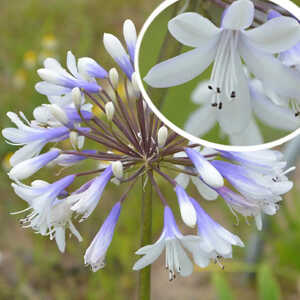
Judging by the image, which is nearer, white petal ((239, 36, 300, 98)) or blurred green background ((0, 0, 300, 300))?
white petal ((239, 36, 300, 98))

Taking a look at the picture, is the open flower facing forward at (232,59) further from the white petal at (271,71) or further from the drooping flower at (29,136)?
the drooping flower at (29,136)

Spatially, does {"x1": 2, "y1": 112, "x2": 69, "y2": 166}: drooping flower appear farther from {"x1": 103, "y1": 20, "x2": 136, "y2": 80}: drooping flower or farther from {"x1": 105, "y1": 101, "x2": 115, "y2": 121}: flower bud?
{"x1": 103, "y1": 20, "x2": 136, "y2": 80}: drooping flower

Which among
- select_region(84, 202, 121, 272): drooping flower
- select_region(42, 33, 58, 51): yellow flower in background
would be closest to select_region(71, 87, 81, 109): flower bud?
select_region(84, 202, 121, 272): drooping flower

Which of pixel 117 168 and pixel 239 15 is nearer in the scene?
pixel 239 15

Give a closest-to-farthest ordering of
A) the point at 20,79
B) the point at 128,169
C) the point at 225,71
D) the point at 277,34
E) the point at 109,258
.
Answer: the point at 277,34
the point at 225,71
the point at 128,169
the point at 109,258
the point at 20,79

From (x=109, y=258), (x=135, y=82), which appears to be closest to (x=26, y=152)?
(x=135, y=82)

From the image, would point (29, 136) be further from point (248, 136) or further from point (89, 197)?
point (248, 136)

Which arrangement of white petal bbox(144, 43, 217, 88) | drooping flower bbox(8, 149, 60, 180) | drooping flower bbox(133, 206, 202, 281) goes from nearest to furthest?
white petal bbox(144, 43, 217, 88)
drooping flower bbox(133, 206, 202, 281)
drooping flower bbox(8, 149, 60, 180)
